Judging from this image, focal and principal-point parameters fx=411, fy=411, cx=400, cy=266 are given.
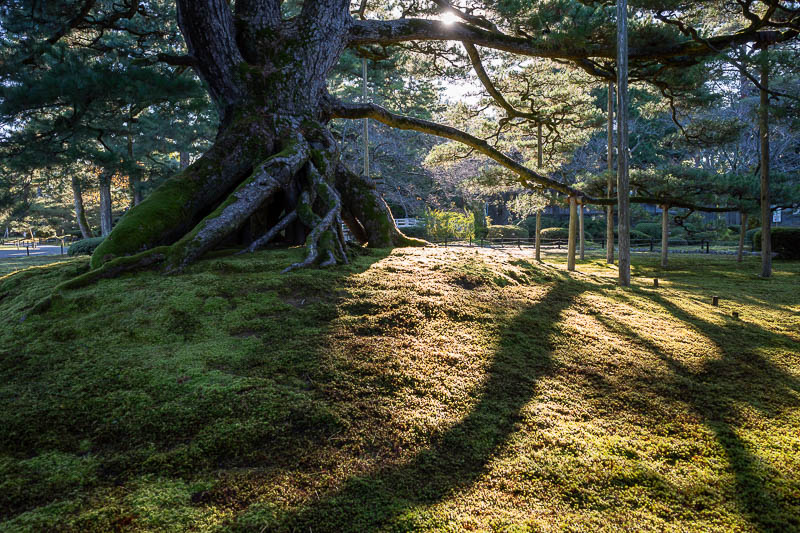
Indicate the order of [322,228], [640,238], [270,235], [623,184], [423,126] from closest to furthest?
[322,228], [270,235], [423,126], [623,184], [640,238]

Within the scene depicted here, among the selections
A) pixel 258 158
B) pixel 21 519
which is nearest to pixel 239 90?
pixel 258 158

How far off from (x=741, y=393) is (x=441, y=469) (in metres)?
2.38

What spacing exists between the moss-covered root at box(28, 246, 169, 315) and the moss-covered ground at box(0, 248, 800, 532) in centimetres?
20

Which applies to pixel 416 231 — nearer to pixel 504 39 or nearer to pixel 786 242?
pixel 786 242

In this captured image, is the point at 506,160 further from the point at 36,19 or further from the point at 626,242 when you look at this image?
the point at 36,19

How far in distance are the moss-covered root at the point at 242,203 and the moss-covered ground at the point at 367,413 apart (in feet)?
0.71

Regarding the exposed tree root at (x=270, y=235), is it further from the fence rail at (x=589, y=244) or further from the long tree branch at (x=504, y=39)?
the fence rail at (x=589, y=244)

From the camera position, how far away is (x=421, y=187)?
2734 cm

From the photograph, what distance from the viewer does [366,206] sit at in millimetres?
6168

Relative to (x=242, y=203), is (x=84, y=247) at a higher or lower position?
lower

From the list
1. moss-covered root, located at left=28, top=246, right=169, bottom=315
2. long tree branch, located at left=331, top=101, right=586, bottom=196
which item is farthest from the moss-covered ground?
long tree branch, located at left=331, top=101, right=586, bottom=196

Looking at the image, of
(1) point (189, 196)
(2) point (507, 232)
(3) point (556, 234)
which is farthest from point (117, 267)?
(2) point (507, 232)

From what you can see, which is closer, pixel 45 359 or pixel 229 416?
pixel 229 416

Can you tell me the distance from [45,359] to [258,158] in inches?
130
